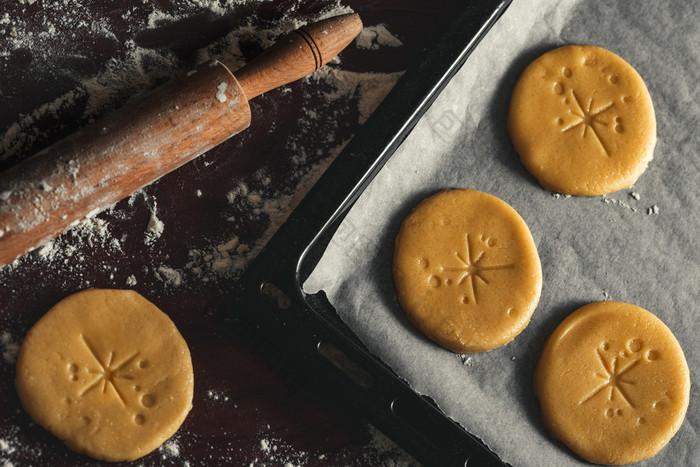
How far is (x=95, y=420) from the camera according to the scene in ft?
4.22

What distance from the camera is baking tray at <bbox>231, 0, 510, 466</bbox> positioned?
1304 millimetres

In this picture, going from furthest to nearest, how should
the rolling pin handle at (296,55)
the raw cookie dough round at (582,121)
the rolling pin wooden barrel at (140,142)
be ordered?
the raw cookie dough round at (582,121), the rolling pin handle at (296,55), the rolling pin wooden barrel at (140,142)

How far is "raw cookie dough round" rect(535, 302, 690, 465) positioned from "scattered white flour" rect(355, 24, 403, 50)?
712mm

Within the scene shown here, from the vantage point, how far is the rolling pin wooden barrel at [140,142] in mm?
1200

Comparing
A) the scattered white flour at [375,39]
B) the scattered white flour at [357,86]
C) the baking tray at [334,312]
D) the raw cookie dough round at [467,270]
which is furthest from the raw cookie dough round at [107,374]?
the scattered white flour at [375,39]

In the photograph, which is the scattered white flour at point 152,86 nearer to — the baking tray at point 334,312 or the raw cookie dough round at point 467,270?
the baking tray at point 334,312

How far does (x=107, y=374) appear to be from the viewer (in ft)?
4.29

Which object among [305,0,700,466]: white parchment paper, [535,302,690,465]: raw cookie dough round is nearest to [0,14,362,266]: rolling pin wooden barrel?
[305,0,700,466]: white parchment paper

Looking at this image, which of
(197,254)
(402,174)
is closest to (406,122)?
(402,174)

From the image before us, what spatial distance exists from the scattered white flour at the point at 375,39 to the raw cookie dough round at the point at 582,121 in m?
0.29

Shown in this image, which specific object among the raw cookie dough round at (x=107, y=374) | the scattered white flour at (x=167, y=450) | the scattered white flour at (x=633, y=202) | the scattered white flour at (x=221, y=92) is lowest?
the scattered white flour at (x=167, y=450)

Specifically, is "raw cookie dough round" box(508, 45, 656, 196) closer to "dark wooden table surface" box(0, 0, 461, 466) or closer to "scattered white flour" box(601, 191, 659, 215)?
"scattered white flour" box(601, 191, 659, 215)

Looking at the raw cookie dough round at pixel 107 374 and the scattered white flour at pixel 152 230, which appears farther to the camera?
the scattered white flour at pixel 152 230

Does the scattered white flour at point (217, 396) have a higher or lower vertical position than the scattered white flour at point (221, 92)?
lower
